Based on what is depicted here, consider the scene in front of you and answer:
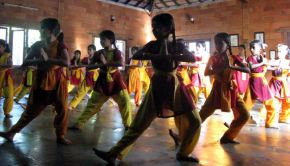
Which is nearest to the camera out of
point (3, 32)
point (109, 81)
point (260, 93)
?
point (109, 81)

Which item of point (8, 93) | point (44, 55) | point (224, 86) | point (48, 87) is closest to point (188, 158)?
point (224, 86)

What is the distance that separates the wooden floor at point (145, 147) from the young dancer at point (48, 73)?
46 cm

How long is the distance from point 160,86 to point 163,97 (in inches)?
4.3

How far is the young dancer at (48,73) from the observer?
12.3 ft

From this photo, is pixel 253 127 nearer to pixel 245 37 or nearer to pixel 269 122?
pixel 269 122

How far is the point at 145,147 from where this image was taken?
3.86 meters

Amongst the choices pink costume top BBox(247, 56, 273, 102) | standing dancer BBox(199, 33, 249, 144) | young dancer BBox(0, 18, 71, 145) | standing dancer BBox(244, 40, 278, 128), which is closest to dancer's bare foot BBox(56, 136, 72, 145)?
young dancer BBox(0, 18, 71, 145)

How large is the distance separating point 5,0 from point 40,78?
784 centimetres

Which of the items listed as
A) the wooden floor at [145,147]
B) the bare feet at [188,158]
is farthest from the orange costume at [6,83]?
the bare feet at [188,158]

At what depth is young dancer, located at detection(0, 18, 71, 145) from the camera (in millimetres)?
3760

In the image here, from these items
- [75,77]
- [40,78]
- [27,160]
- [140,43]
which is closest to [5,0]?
[75,77]

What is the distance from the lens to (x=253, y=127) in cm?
552

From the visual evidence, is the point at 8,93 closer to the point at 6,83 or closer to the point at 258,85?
the point at 6,83

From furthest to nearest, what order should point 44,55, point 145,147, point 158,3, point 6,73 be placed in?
point 158,3 → point 6,73 → point 145,147 → point 44,55
